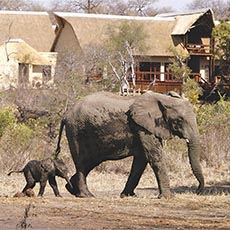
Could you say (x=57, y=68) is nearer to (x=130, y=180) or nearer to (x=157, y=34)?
(x=157, y=34)

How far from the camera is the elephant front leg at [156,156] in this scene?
17078 millimetres

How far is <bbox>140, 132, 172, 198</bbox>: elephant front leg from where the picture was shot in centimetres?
1708

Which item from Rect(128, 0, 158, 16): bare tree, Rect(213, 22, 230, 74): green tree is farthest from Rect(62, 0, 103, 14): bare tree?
Rect(213, 22, 230, 74): green tree

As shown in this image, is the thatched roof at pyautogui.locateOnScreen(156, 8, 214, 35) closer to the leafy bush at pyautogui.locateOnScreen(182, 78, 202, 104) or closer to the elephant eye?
the leafy bush at pyautogui.locateOnScreen(182, 78, 202, 104)

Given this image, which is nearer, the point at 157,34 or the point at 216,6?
the point at 157,34

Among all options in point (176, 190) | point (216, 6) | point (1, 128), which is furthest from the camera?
point (216, 6)

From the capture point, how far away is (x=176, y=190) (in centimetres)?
2077

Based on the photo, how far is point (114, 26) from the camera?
57.0m

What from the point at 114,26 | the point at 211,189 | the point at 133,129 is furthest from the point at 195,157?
the point at 114,26

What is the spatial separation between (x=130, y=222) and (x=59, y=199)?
3.62 meters

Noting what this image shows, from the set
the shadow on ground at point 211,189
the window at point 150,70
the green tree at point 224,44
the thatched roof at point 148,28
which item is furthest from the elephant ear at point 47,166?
the window at point 150,70

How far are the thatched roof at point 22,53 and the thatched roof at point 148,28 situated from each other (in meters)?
3.32

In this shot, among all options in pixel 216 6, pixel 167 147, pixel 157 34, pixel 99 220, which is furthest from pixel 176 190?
pixel 216 6

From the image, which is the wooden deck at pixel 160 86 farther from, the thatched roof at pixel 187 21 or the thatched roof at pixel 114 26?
the thatched roof at pixel 187 21
